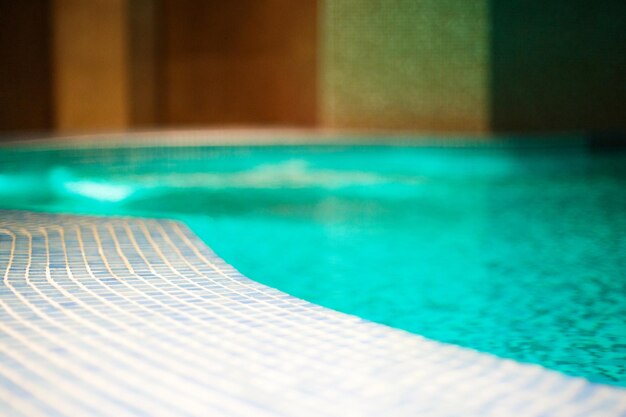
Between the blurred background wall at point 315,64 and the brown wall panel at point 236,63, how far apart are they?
0.02 m

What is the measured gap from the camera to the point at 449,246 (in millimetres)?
4352

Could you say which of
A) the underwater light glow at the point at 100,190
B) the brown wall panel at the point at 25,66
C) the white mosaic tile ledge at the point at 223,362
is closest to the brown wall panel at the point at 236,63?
the brown wall panel at the point at 25,66

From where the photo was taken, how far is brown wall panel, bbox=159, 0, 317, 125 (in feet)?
34.9

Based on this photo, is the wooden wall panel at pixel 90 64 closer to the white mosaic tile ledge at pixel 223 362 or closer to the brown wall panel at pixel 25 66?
the brown wall panel at pixel 25 66

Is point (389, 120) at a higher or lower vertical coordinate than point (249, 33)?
lower

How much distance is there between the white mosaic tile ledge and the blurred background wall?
741cm

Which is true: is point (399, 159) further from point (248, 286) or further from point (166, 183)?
point (248, 286)

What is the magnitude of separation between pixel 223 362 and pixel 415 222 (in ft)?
11.3

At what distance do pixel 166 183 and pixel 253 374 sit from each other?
17.7 ft

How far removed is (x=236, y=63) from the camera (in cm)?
1102

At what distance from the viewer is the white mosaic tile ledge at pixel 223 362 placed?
1.51 m

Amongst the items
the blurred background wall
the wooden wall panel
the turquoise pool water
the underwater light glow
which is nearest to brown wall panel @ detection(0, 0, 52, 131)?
the blurred background wall

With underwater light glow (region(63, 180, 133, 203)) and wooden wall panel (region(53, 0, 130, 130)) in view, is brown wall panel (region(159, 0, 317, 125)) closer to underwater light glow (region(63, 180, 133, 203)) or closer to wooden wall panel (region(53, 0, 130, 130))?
wooden wall panel (region(53, 0, 130, 130))

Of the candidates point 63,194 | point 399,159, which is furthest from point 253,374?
point 399,159
